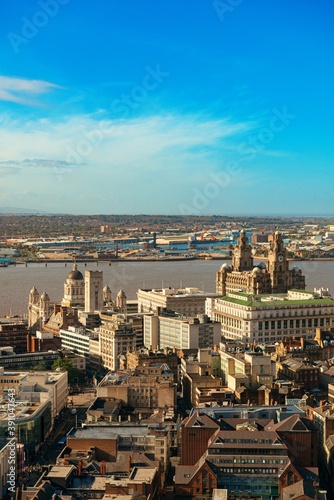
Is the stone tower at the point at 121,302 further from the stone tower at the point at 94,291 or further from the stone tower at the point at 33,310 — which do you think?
the stone tower at the point at 33,310

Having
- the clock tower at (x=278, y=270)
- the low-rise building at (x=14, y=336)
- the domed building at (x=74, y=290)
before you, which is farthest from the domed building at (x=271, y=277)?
the low-rise building at (x=14, y=336)

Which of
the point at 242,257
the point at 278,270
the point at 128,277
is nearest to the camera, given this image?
the point at 278,270

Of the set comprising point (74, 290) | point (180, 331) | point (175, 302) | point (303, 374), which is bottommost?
point (303, 374)

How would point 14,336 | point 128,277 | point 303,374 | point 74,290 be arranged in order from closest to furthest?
point 303,374 < point 14,336 < point 74,290 < point 128,277

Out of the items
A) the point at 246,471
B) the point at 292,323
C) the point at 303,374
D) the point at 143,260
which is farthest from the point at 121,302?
the point at 143,260

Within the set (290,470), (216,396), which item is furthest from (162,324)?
(290,470)

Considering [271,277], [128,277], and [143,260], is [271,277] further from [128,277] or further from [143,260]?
[143,260]

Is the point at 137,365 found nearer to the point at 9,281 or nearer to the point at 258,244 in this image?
the point at 9,281
